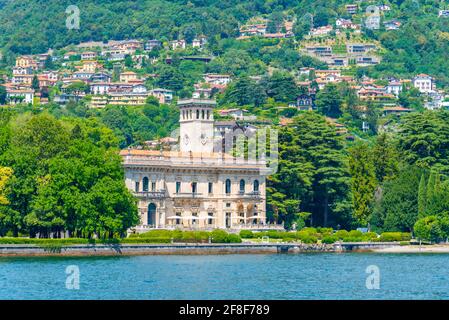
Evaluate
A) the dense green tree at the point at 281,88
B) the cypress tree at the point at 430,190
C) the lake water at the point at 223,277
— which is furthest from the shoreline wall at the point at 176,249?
the dense green tree at the point at 281,88

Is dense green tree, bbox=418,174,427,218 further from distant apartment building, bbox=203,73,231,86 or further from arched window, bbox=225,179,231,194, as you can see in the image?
distant apartment building, bbox=203,73,231,86

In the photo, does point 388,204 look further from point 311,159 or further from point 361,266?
point 361,266

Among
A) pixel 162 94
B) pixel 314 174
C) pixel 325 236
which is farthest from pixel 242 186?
pixel 162 94

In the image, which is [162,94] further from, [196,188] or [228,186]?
[196,188]

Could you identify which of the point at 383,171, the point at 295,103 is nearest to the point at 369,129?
the point at 295,103

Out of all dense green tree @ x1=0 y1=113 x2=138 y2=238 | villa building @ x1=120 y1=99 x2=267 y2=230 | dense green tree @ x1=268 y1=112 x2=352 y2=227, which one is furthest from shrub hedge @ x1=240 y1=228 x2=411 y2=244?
dense green tree @ x1=0 y1=113 x2=138 y2=238

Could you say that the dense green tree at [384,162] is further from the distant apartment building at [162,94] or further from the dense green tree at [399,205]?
the distant apartment building at [162,94]
